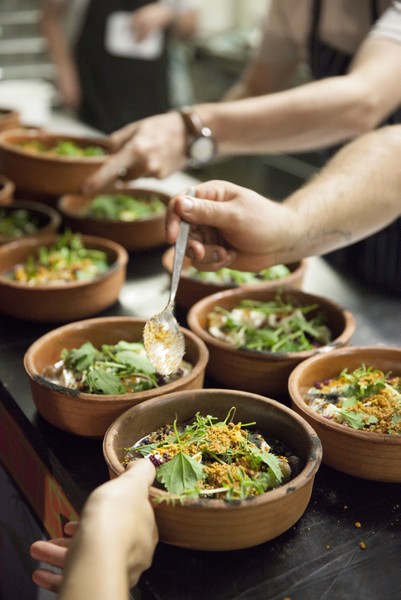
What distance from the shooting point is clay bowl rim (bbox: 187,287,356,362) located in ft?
5.03

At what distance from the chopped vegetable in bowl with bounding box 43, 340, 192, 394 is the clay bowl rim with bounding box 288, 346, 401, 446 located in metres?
0.24

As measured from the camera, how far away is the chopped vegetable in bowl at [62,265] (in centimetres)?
201

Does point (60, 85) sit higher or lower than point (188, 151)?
lower

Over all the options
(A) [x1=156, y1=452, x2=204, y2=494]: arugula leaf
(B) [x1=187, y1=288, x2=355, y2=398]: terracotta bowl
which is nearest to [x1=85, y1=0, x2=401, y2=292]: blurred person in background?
(B) [x1=187, y1=288, x2=355, y2=398]: terracotta bowl

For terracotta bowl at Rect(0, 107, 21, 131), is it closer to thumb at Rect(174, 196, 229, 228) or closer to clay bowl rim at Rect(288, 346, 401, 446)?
thumb at Rect(174, 196, 229, 228)

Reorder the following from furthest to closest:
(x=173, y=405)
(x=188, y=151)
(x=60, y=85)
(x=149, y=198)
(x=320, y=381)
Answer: (x=60, y=85) → (x=149, y=198) → (x=188, y=151) → (x=320, y=381) → (x=173, y=405)

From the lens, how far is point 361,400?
4.53 feet

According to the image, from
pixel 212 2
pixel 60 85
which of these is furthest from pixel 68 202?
pixel 212 2

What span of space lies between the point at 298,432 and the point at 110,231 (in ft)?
4.14

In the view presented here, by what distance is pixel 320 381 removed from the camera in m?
1.51

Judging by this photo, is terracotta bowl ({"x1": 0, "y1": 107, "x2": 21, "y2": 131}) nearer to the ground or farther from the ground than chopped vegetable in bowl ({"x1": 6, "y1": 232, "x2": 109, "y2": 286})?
farther from the ground

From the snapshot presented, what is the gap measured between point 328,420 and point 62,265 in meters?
1.05

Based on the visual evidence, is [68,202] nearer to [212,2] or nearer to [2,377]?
[2,377]

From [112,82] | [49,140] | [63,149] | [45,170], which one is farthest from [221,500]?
[112,82]
